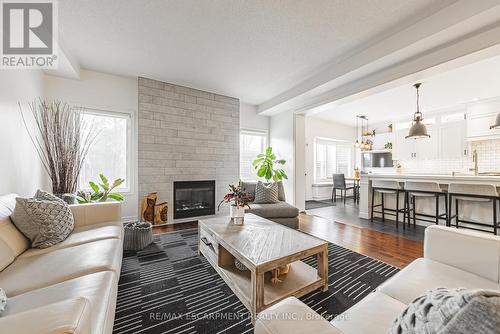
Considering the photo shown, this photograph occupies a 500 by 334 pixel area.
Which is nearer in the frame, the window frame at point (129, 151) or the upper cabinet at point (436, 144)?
the window frame at point (129, 151)

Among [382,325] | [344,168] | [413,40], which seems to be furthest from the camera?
[344,168]

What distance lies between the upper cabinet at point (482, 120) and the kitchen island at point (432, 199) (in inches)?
64.1

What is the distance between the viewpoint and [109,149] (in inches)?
141

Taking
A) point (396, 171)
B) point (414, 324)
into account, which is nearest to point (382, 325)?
point (414, 324)

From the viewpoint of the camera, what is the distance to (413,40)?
2152mm

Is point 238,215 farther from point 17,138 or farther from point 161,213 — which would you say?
point 17,138

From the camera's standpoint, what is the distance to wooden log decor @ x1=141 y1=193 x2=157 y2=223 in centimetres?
351

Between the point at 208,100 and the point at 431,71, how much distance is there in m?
3.66

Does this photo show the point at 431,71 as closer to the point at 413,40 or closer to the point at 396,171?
the point at 413,40

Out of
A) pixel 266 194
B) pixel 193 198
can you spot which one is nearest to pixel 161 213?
pixel 193 198

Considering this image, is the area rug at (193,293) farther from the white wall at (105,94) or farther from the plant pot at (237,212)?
the white wall at (105,94)

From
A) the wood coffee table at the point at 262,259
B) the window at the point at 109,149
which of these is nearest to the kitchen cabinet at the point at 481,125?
the wood coffee table at the point at 262,259

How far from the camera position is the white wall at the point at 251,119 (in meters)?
5.03

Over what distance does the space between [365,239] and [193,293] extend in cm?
258
